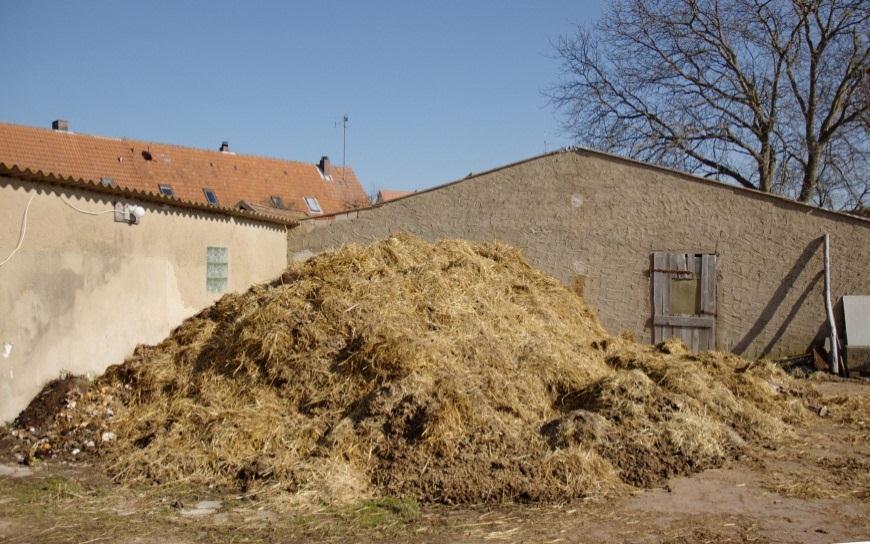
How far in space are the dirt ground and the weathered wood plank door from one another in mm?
5713

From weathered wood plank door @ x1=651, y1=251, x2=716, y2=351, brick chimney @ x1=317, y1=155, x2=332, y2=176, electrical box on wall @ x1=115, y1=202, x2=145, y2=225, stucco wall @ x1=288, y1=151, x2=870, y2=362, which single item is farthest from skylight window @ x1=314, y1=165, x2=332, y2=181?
electrical box on wall @ x1=115, y1=202, x2=145, y2=225

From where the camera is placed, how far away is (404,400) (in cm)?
610

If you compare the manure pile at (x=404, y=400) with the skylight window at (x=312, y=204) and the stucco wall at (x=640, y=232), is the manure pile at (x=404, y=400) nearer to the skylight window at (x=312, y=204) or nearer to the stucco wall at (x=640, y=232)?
the stucco wall at (x=640, y=232)

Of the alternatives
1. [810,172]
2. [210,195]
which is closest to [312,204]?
[210,195]

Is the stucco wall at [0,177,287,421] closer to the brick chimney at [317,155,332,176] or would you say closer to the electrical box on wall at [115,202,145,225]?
the electrical box on wall at [115,202,145,225]

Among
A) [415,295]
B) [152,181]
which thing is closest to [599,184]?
[415,295]

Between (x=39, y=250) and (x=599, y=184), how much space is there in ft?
26.1

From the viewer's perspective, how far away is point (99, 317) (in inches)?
315

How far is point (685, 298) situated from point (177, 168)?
24.2 meters

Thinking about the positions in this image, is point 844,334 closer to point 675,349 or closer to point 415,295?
point 675,349

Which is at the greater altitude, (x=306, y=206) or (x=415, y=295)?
(x=306, y=206)

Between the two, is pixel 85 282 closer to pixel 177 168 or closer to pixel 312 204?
pixel 177 168

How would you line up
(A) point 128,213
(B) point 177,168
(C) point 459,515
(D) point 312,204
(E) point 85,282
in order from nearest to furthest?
(C) point 459,515, (E) point 85,282, (A) point 128,213, (B) point 177,168, (D) point 312,204

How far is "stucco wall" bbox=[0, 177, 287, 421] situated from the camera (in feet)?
22.9
